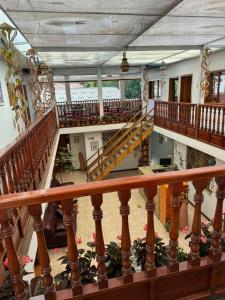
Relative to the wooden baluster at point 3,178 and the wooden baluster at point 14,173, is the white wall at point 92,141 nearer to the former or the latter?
the wooden baluster at point 14,173

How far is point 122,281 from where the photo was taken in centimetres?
124

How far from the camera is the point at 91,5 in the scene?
2471 mm

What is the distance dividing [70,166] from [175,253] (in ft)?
32.4

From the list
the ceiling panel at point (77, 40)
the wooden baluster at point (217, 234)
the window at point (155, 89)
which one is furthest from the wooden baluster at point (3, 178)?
the window at point (155, 89)

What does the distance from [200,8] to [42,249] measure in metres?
3.15

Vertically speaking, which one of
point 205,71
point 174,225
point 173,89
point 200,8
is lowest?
point 174,225

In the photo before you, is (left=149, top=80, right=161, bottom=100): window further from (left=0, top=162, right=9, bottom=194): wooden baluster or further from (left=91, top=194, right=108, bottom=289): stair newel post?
(left=91, top=194, right=108, bottom=289): stair newel post

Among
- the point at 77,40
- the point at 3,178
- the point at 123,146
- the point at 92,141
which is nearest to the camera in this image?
the point at 3,178

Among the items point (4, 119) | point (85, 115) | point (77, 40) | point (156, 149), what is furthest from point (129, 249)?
point (156, 149)

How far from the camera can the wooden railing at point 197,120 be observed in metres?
4.78

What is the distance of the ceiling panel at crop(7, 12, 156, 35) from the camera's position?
278cm

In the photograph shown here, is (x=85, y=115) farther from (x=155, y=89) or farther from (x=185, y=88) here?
(x=185, y=88)

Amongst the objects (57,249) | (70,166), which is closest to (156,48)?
(57,249)

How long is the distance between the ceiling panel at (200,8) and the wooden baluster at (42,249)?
107 inches
